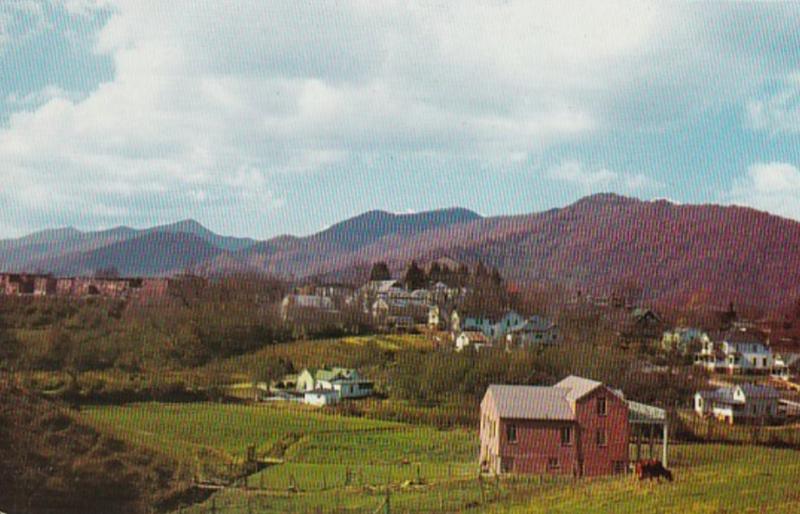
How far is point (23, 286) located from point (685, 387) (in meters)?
7.69

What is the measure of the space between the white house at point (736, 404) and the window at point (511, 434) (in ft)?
7.97

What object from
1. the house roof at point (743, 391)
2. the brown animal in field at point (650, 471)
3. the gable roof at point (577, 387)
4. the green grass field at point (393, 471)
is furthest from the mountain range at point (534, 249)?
the brown animal in field at point (650, 471)

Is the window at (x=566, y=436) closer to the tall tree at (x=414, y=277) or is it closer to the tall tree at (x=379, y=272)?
the tall tree at (x=414, y=277)

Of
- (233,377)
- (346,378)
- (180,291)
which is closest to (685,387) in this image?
(346,378)

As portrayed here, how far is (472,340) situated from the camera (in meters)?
9.28

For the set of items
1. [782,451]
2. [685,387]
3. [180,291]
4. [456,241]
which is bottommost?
[782,451]

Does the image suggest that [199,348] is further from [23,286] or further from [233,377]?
[23,286]

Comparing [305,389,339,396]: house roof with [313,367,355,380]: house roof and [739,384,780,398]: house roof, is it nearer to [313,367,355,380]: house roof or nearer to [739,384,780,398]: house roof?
[313,367,355,380]: house roof

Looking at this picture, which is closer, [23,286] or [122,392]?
[122,392]

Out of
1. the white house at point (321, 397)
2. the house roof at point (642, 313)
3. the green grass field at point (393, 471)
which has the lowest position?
the green grass field at point (393, 471)

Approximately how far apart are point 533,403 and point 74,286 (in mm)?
5749

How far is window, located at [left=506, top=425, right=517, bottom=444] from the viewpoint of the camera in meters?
7.35

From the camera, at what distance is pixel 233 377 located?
8.85m

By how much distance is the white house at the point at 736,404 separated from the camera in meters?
8.76
